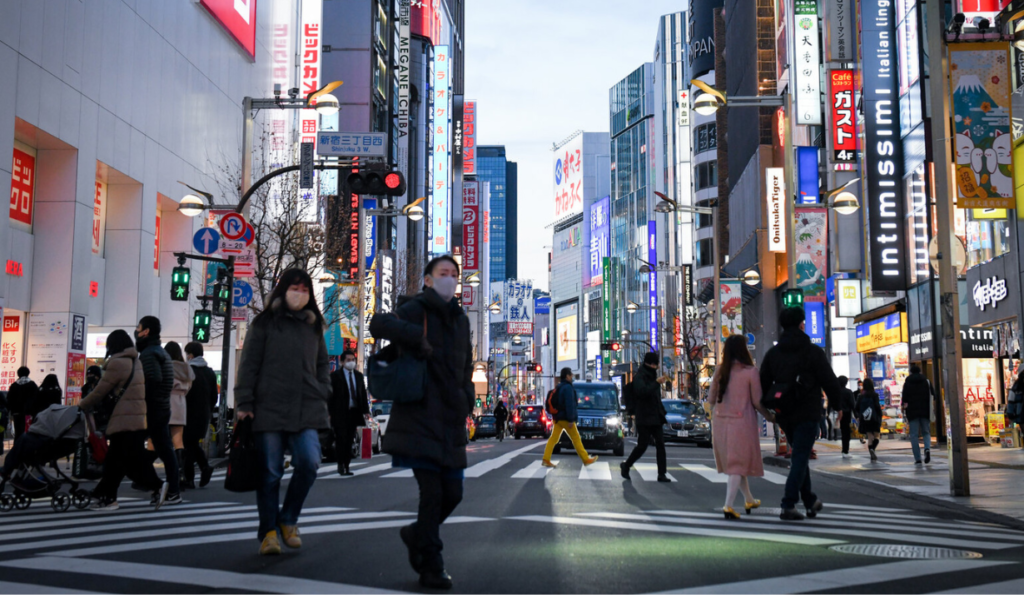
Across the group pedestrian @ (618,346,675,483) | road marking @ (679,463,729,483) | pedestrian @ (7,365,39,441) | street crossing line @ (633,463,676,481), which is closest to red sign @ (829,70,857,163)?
road marking @ (679,463,729,483)

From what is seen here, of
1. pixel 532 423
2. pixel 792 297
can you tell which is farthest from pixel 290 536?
pixel 532 423

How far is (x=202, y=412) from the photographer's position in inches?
507

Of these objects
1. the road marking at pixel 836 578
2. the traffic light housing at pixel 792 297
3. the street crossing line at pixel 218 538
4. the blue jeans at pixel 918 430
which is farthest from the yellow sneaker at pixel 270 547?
the traffic light housing at pixel 792 297

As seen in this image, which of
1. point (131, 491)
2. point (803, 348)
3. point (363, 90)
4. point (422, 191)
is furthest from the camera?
point (422, 191)

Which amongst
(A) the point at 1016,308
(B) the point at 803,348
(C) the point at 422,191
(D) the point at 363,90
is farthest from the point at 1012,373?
(C) the point at 422,191

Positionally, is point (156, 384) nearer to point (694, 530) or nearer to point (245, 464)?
point (245, 464)

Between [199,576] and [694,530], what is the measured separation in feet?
13.1

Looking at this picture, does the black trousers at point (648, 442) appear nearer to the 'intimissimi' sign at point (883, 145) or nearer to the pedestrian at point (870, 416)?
the pedestrian at point (870, 416)

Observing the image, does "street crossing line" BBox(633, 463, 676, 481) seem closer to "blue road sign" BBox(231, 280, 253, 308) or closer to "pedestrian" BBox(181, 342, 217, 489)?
"pedestrian" BBox(181, 342, 217, 489)

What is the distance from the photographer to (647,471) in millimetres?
16531

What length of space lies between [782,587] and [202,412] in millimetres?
9040

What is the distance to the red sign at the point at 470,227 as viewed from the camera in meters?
120

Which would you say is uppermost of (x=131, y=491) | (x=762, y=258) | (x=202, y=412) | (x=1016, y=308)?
(x=762, y=258)

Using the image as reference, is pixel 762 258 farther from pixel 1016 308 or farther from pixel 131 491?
pixel 131 491
